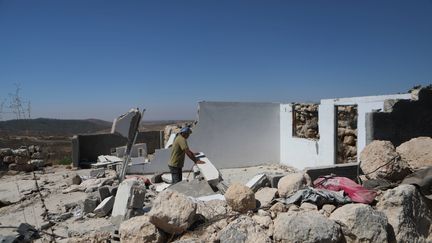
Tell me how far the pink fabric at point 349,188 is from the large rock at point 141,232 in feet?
9.26

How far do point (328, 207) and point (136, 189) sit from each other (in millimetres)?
3110

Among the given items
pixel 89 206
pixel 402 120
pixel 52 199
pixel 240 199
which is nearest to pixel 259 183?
pixel 240 199

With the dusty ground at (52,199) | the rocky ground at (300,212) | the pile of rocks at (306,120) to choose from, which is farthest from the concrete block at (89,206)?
the pile of rocks at (306,120)

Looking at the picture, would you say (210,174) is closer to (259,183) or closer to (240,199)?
(259,183)

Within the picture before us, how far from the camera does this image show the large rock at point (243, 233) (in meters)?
4.10

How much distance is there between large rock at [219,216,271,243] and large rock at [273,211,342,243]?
0.69 ft

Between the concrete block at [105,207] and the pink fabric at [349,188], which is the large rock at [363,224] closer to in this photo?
the pink fabric at [349,188]

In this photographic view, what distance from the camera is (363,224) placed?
430 cm

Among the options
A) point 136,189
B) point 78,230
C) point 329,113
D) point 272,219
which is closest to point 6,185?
point 78,230

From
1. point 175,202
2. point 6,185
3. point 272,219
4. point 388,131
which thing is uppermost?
point 388,131

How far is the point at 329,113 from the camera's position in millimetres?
11727

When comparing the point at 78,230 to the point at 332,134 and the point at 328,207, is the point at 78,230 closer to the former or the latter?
the point at 328,207

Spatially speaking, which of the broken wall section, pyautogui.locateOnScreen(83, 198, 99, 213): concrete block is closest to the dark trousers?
pyautogui.locateOnScreen(83, 198, 99, 213): concrete block

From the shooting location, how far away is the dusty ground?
622 centimetres
